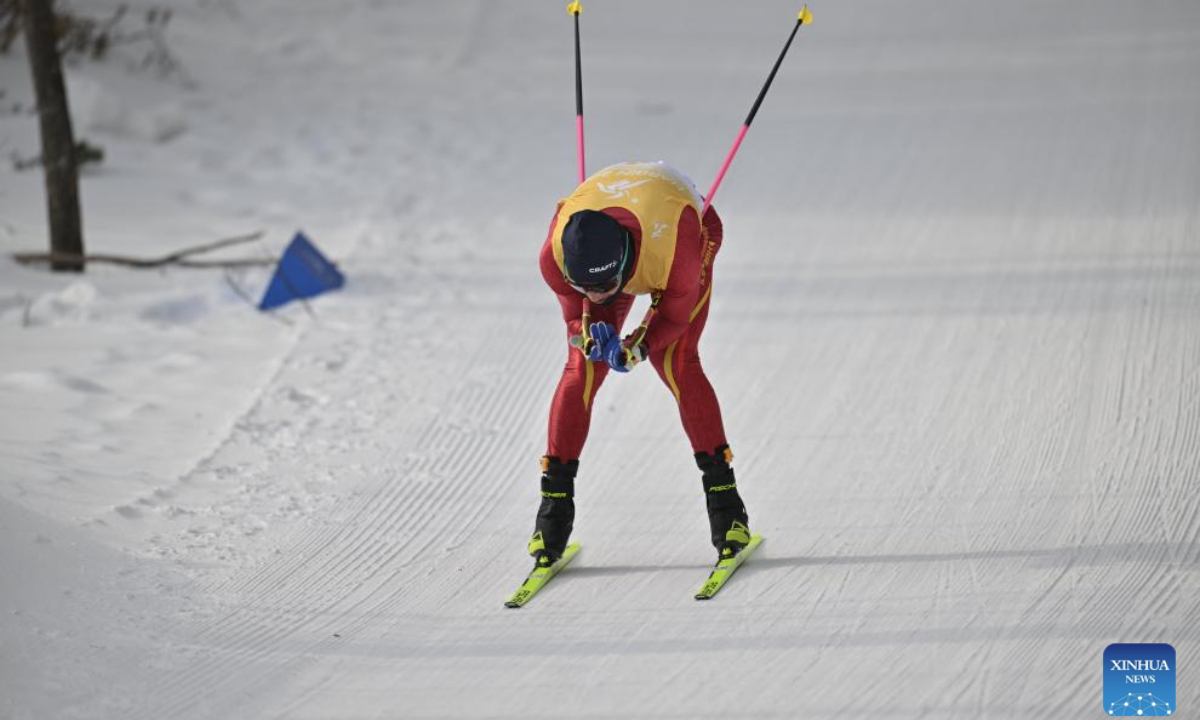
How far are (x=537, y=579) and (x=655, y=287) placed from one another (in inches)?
49.1

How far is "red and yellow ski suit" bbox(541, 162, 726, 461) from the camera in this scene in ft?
16.6

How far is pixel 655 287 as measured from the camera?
5133 mm

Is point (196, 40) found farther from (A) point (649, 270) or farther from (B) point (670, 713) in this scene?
(B) point (670, 713)

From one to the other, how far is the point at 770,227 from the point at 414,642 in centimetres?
525

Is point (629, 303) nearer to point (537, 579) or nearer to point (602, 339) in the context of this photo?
point (602, 339)

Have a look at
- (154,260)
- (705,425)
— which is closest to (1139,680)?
(705,425)

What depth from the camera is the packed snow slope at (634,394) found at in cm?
489

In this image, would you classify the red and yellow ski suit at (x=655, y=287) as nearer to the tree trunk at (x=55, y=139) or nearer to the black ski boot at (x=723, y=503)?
the black ski boot at (x=723, y=503)

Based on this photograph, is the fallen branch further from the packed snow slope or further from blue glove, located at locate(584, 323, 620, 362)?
blue glove, located at locate(584, 323, 620, 362)

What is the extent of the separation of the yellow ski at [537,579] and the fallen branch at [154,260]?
4287mm

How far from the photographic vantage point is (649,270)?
5.05m

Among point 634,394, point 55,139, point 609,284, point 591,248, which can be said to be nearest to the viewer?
point 591,248

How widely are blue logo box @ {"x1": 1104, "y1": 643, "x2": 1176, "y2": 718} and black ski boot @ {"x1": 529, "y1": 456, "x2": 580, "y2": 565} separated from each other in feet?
6.65

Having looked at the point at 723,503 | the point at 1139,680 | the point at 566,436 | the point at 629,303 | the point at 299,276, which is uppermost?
the point at 299,276
